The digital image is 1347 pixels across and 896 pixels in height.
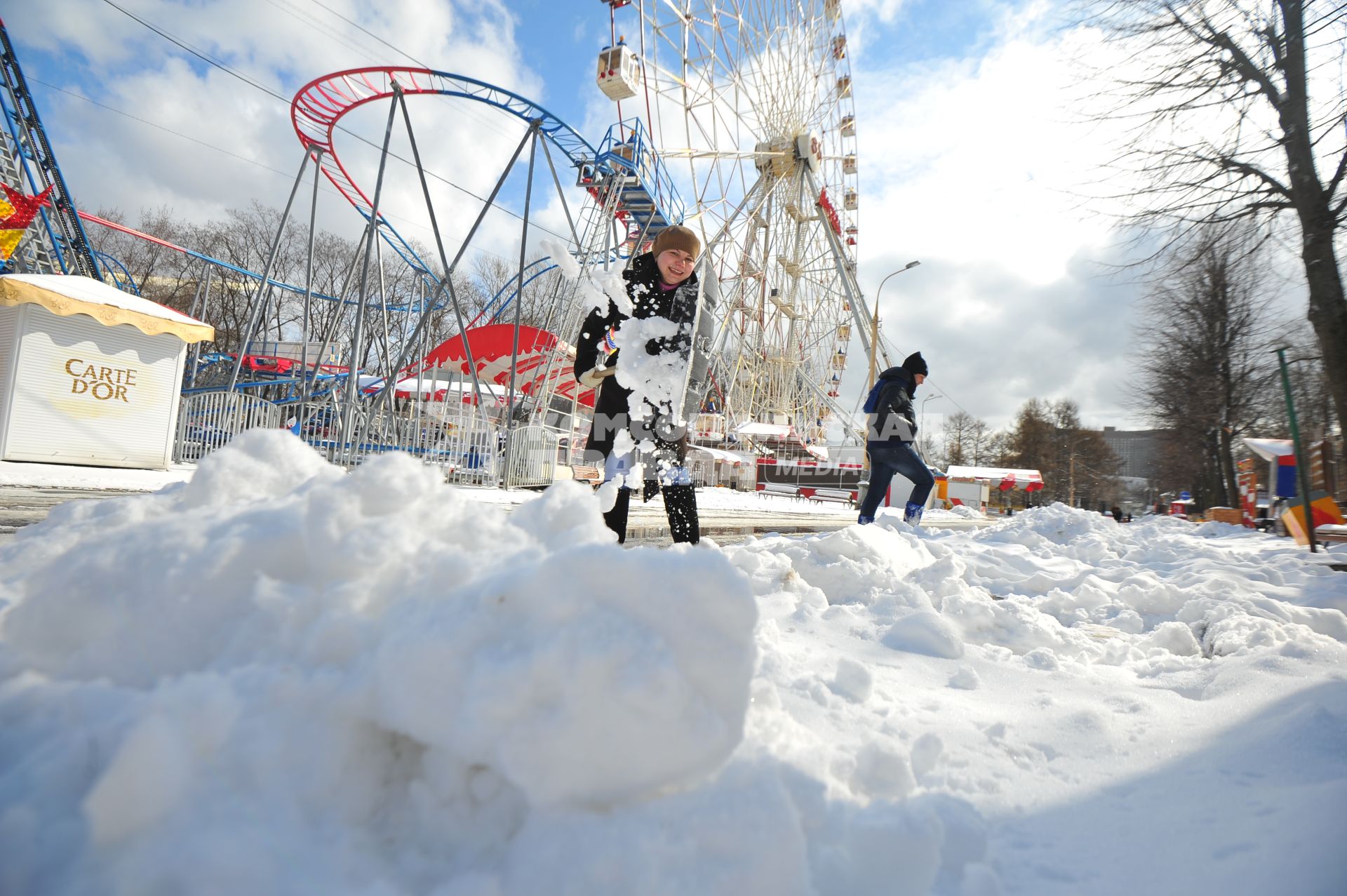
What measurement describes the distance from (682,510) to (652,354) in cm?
74

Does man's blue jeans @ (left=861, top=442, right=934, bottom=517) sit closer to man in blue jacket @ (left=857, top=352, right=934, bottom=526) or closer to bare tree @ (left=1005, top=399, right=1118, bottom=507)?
man in blue jacket @ (left=857, top=352, right=934, bottom=526)

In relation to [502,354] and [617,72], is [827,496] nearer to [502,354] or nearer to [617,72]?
[502,354]

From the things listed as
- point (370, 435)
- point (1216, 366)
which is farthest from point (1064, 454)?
point (370, 435)

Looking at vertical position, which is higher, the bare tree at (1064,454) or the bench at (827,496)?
the bare tree at (1064,454)

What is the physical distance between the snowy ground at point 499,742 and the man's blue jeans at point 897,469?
4018 millimetres

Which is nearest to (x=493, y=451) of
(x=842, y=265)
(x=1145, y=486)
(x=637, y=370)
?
(x=637, y=370)

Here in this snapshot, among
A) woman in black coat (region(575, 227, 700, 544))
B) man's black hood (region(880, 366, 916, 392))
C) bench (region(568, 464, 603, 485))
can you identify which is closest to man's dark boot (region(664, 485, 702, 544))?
woman in black coat (region(575, 227, 700, 544))

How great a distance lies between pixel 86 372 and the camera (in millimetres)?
6953

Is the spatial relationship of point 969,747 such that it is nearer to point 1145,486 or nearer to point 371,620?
point 371,620

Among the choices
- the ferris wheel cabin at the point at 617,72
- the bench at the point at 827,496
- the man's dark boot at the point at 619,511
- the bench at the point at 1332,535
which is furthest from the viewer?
the bench at the point at 827,496

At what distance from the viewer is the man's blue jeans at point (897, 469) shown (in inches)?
209

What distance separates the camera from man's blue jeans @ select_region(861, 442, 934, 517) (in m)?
5.31

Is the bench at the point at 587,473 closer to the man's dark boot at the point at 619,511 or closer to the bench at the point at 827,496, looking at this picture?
the man's dark boot at the point at 619,511

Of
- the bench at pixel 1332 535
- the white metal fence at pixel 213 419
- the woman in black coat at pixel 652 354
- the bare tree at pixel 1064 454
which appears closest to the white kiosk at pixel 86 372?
the white metal fence at pixel 213 419
